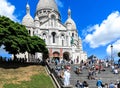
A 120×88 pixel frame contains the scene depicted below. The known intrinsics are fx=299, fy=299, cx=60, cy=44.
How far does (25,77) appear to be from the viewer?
124 ft

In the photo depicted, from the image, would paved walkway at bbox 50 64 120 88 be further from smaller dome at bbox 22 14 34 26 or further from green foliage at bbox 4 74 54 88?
smaller dome at bbox 22 14 34 26

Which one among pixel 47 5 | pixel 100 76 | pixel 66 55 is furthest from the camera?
pixel 47 5

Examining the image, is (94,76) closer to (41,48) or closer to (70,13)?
(41,48)

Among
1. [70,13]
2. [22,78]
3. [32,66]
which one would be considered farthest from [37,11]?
[22,78]

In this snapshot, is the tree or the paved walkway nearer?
the paved walkway

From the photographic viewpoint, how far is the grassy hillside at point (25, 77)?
33.9m

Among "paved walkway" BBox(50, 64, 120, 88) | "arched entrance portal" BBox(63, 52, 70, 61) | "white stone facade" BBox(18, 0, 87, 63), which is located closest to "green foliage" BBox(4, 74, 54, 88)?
"paved walkway" BBox(50, 64, 120, 88)

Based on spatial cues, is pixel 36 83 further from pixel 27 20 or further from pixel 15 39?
pixel 27 20

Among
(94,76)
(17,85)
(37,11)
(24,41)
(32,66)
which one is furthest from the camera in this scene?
(37,11)

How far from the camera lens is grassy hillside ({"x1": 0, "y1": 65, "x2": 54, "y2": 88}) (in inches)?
1335

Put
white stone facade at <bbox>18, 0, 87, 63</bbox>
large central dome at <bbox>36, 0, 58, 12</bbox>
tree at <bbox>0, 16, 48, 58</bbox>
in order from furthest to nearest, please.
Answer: large central dome at <bbox>36, 0, 58, 12</bbox> < white stone facade at <bbox>18, 0, 87, 63</bbox> < tree at <bbox>0, 16, 48, 58</bbox>

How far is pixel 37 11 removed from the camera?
93125mm

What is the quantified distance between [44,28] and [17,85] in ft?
154

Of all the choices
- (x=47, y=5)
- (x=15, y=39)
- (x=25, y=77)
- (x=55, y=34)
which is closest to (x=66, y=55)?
(x=55, y=34)
